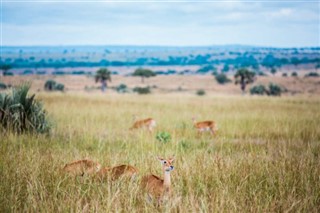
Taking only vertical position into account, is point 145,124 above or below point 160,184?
below

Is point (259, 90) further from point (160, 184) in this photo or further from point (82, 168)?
point (160, 184)

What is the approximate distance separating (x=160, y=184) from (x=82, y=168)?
1.51 metres

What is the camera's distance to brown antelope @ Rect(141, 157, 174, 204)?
4832mm

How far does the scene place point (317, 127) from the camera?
44.2 feet

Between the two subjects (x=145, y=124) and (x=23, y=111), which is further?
(x=145, y=124)

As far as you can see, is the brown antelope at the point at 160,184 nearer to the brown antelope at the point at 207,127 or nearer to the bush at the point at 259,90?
the brown antelope at the point at 207,127

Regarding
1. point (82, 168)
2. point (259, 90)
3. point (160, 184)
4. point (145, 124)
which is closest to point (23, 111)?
point (145, 124)

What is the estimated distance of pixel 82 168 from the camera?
6.01m

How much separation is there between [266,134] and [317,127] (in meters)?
2.37

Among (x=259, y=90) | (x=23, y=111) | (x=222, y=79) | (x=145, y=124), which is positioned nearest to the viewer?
(x=23, y=111)

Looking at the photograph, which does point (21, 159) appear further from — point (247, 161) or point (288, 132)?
point (288, 132)

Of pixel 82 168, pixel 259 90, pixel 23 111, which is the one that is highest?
pixel 23 111

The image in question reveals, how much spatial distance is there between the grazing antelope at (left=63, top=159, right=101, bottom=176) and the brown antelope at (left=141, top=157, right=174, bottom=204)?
941 millimetres

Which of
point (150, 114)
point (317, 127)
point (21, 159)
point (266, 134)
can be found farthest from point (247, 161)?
point (150, 114)
